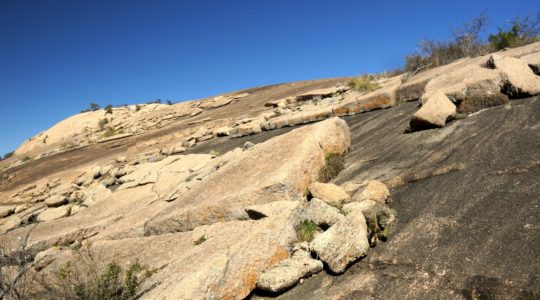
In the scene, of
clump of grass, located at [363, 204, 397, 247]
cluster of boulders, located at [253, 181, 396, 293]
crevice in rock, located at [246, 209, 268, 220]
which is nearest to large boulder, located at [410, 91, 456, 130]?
cluster of boulders, located at [253, 181, 396, 293]

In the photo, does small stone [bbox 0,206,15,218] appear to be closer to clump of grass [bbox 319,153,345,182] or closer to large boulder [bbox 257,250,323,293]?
clump of grass [bbox 319,153,345,182]

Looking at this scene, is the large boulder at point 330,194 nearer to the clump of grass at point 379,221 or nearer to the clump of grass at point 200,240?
the clump of grass at point 379,221

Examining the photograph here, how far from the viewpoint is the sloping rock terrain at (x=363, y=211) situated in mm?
3277

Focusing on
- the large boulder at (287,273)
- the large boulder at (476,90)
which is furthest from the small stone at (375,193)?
the large boulder at (476,90)

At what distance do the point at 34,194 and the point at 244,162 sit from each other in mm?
10522

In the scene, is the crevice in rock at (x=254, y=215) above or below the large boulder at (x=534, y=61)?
below

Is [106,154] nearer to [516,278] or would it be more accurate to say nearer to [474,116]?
[474,116]

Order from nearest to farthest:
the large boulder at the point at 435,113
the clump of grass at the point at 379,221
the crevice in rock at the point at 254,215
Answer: the clump of grass at the point at 379,221, the crevice in rock at the point at 254,215, the large boulder at the point at 435,113

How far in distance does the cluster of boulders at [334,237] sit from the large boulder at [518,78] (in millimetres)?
3401

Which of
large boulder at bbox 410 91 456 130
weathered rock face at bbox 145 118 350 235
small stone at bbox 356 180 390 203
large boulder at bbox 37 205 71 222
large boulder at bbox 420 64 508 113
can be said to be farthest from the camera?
large boulder at bbox 37 205 71 222

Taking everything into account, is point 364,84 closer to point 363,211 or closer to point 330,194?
point 330,194

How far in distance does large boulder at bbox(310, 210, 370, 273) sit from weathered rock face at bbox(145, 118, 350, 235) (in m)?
1.33

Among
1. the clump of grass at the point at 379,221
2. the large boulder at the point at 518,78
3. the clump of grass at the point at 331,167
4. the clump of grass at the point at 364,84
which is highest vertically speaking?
the clump of grass at the point at 364,84

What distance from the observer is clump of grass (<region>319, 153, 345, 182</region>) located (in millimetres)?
5961
